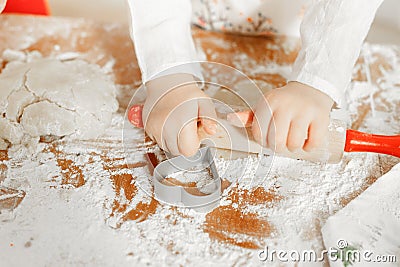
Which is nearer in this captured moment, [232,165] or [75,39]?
[232,165]

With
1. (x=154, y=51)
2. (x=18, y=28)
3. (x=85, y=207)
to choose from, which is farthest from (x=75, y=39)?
(x=85, y=207)

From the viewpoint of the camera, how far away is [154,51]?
81 cm

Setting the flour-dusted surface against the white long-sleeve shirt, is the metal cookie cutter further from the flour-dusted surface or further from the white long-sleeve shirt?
the white long-sleeve shirt

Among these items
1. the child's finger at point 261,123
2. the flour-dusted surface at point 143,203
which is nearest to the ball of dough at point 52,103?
the flour-dusted surface at point 143,203

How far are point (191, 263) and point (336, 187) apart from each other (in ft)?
0.79

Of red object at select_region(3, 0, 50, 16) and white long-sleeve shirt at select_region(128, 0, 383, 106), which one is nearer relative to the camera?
white long-sleeve shirt at select_region(128, 0, 383, 106)

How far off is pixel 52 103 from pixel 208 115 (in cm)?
25

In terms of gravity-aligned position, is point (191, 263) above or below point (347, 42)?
below

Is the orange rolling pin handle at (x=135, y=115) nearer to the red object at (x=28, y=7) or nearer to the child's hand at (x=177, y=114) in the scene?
the child's hand at (x=177, y=114)

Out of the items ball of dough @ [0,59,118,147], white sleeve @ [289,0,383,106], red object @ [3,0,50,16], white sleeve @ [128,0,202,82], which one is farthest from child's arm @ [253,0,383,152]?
red object @ [3,0,50,16]

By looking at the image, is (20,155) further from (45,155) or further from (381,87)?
(381,87)

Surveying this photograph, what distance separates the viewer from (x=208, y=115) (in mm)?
736

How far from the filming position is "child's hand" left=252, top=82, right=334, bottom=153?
0.71 metres

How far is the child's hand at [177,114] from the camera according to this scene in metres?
0.72
